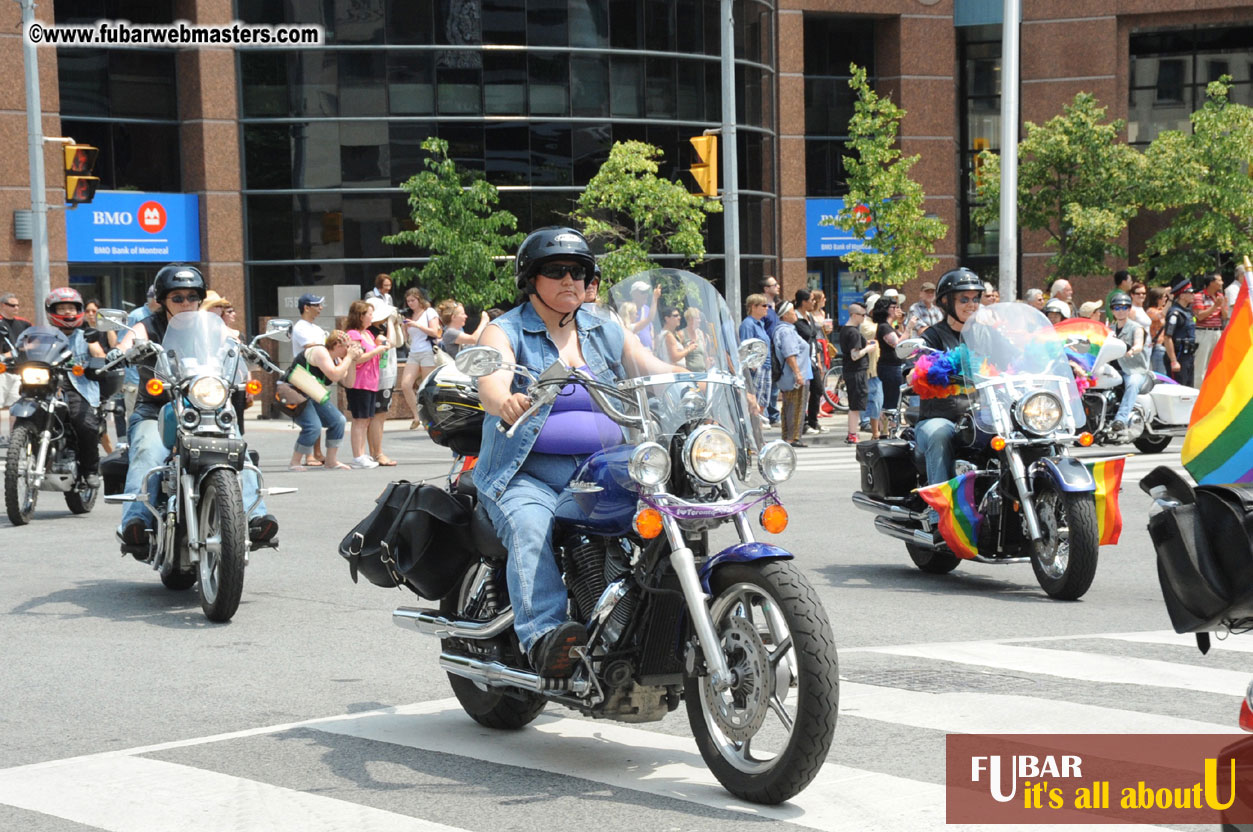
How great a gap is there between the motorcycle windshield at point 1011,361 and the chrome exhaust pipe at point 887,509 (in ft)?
2.63

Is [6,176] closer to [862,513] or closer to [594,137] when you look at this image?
[594,137]

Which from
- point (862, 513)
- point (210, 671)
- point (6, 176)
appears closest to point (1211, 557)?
point (210, 671)

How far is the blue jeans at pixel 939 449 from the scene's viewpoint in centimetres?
1015

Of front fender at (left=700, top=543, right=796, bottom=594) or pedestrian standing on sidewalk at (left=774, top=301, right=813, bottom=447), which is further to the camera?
pedestrian standing on sidewalk at (left=774, top=301, right=813, bottom=447)

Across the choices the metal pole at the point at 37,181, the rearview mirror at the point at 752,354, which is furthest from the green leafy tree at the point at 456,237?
the rearview mirror at the point at 752,354

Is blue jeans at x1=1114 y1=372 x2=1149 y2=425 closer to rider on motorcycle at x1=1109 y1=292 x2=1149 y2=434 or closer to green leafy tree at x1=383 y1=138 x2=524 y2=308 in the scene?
rider on motorcycle at x1=1109 y1=292 x2=1149 y2=434

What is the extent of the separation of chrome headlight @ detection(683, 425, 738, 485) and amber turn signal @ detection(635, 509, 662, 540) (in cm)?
18

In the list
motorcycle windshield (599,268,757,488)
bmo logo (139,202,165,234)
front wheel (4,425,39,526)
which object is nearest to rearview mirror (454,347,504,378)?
motorcycle windshield (599,268,757,488)

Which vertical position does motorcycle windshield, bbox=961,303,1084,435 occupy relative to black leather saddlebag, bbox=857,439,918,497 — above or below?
above

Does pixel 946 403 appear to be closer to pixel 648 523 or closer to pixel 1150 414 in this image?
pixel 648 523

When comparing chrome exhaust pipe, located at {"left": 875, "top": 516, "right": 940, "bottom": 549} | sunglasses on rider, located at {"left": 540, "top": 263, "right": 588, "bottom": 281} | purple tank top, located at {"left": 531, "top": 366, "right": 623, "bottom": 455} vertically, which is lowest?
chrome exhaust pipe, located at {"left": 875, "top": 516, "right": 940, "bottom": 549}

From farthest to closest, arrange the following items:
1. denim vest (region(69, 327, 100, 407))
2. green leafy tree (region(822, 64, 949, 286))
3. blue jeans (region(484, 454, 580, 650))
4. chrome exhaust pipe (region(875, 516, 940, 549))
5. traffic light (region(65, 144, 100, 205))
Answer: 1. green leafy tree (region(822, 64, 949, 286))
2. traffic light (region(65, 144, 100, 205))
3. denim vest (region(69, 327, 100, 407))
4. chrome exhaust pipe (region(875, 516, 940, 549))
5. blue jeans (region(484, 454, 580, 650))

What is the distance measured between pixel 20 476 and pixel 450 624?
880cm

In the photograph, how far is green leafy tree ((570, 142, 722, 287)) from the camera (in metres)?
30.2
